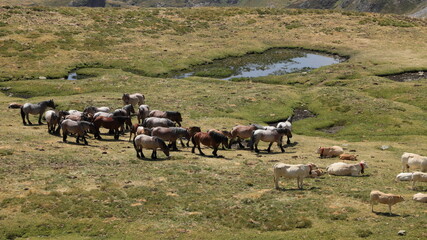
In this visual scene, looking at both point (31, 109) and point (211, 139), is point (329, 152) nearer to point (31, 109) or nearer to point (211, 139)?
point (211, 139)

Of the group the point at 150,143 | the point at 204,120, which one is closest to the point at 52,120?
the point at 150,143

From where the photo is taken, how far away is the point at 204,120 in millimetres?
48656

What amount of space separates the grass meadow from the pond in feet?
7.17

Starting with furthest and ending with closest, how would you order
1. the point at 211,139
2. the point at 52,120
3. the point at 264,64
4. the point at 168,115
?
the point at 264,64 < the point at 168,115 < the point at 52,120 < the point at 211,139

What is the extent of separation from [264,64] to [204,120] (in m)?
39.1

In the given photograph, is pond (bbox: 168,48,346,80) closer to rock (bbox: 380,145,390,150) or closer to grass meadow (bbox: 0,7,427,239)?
grass meadow (bbox: 0,7,427,239)

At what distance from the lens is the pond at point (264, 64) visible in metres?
77.1

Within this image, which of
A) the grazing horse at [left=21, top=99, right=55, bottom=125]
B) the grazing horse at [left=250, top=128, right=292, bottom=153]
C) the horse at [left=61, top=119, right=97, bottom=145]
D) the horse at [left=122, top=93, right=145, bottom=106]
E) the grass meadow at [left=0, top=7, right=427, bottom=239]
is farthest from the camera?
the horse at [left=122, top=93, right=145, bottom=106]

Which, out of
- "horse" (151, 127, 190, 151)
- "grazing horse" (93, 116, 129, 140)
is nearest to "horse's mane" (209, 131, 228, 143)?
"horse" (151, 127, 190, 151)

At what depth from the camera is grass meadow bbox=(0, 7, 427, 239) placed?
2295cm

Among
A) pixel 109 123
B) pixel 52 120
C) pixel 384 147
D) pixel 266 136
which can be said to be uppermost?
pixel 52 120

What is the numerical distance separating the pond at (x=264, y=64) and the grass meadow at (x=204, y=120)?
2186 mm

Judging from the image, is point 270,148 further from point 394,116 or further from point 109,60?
point 109,60

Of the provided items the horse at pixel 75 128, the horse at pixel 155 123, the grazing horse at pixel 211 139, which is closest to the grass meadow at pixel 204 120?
the horse at pixel 75 128
